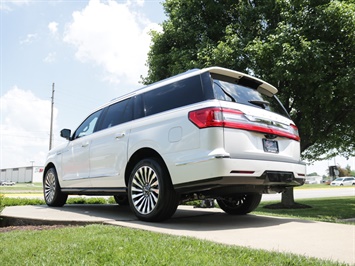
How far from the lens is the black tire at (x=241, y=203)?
6238 millimetres

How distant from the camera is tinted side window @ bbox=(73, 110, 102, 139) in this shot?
697 cm

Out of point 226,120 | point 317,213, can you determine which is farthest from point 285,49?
point 226,120

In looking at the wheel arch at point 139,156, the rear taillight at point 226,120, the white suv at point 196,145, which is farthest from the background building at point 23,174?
the rear taillight at point 226,120

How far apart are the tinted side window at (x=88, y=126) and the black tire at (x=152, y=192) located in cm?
197

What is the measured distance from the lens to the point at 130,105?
6027 mm

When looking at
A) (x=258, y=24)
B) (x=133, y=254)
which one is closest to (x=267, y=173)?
(x=133, y=254)

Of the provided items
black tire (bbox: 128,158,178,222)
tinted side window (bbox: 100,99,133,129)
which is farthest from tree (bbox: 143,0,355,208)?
black tire (bbox: 128,158,178,222)

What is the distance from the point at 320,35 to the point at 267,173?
809cm

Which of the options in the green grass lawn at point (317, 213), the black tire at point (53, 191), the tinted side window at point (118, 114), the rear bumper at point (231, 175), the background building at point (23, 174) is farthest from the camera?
the background building at point (23, 174)

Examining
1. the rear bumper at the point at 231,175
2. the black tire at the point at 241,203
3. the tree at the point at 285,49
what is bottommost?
the black tire at the point at 241,203

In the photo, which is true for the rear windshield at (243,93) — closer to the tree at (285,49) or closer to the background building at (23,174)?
the tree at (285,49)

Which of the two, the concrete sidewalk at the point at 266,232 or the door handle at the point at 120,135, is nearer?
the concrete sidewalk at the point at 266,232

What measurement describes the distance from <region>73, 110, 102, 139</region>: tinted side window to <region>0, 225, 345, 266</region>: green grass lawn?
3.18 metres

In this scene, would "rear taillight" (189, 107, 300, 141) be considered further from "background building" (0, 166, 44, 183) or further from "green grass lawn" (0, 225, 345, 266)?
"background building" (0, 166, 44, 183)
